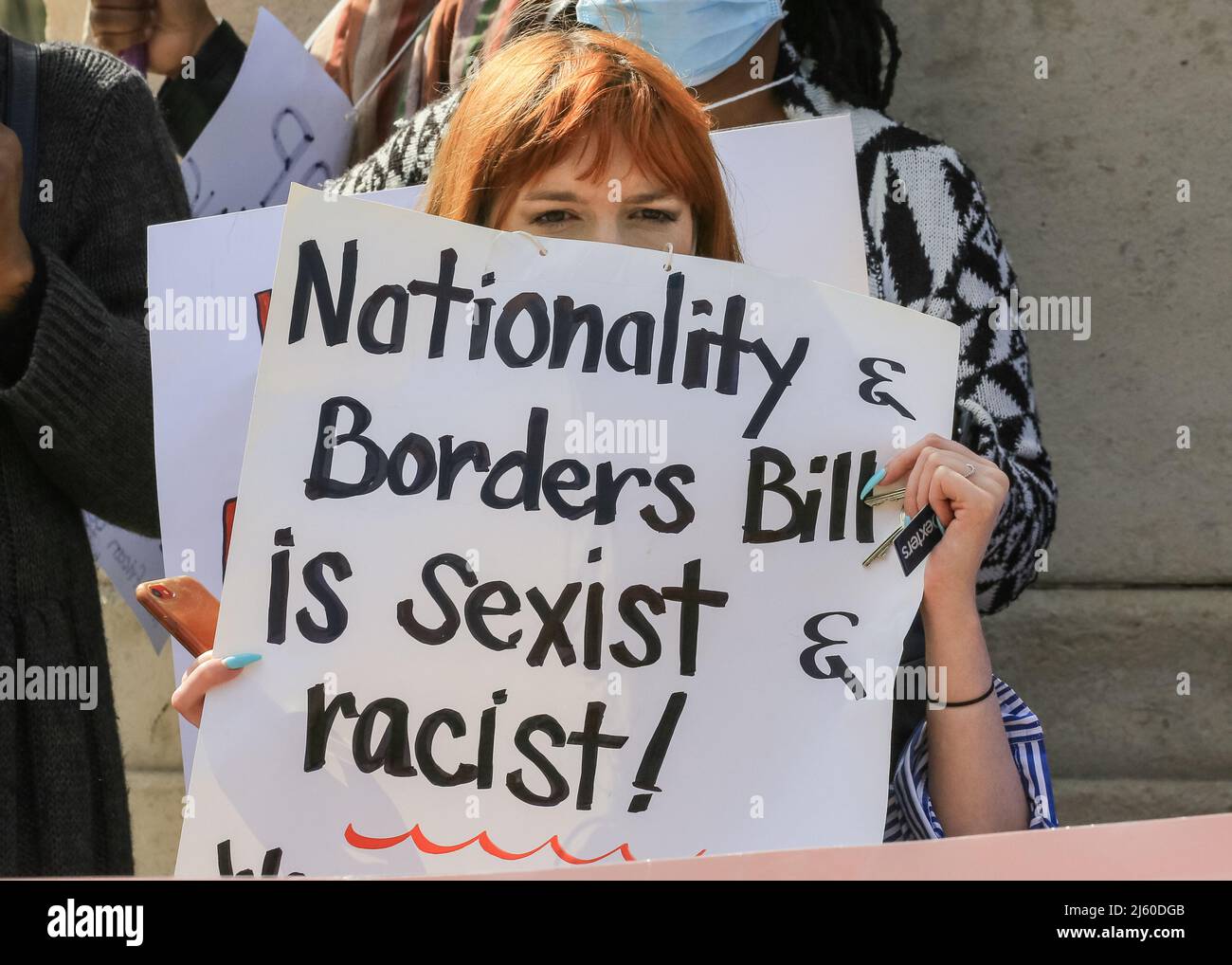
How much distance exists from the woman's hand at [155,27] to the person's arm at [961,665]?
1.68m

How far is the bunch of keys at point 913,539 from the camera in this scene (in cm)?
157

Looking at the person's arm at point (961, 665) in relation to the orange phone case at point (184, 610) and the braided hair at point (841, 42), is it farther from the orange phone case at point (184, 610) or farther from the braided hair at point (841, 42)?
the braided hair at point (841, 42)

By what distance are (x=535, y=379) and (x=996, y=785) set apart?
699mm

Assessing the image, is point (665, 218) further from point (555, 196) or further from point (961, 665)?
point (961, 665)

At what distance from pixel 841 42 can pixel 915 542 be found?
122 centimetres

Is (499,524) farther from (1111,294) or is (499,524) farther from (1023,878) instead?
(1111,294)

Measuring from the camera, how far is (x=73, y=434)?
5.91ft

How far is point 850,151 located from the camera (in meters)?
2.10


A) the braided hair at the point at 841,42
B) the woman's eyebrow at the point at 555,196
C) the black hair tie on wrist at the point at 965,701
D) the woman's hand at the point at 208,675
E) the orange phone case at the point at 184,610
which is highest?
the braided hair at the point at 841,42

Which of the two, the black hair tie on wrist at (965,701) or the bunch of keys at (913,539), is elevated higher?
the bunch of keys at (913,539)

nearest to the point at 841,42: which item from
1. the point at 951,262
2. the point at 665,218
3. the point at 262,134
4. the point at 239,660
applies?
the point at 951,262

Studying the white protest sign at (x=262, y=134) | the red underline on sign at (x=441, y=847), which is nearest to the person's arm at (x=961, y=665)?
the red underline on sign at (x=441, y=847)

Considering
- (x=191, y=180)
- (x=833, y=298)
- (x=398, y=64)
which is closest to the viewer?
(x=833, y=298)
